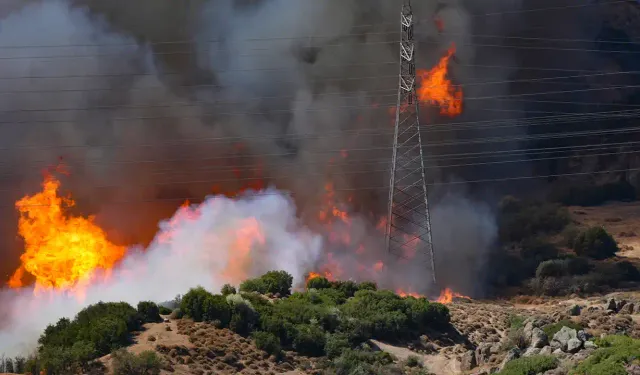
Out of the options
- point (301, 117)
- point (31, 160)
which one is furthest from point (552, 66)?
point (31, 160)

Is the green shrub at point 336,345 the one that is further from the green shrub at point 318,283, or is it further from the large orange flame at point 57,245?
the large orange flame at point 57,245

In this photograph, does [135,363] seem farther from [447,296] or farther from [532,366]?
[447,296]

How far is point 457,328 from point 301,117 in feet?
97.3

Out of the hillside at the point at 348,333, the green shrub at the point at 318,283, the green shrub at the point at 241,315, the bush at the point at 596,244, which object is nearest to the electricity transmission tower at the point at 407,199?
the green shrub at the point at 318,283

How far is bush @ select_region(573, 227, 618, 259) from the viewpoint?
278ft

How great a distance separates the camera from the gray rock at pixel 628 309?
62719mm

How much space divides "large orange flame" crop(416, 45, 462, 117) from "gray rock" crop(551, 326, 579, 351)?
41.1 m

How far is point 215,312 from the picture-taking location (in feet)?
197

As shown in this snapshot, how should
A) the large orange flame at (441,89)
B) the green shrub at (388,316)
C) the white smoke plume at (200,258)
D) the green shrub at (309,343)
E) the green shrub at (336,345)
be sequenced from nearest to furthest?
the green shrub at (336,345), the green shrub at (309,343), the green shrub at (388,316), the white smoke plume at (200,258), the large orange flame at (441,89)

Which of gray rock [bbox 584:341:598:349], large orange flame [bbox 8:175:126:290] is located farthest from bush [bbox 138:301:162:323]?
gray rock [bbox 584:341:598:349]

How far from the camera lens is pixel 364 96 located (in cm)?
9262

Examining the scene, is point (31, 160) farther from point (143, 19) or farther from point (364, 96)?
point (364, 96)

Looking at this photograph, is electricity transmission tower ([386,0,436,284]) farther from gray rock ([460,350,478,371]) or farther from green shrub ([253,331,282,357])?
green shrub ([253,331,282,357])

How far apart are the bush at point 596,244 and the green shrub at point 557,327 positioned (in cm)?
2652
